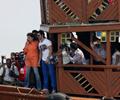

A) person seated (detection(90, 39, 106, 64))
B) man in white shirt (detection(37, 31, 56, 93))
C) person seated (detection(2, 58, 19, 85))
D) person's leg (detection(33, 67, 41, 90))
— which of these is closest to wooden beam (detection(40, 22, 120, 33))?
man in white shirt (detection(37, 31, 56, 93))

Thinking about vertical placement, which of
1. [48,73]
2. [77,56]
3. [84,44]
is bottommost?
[48,73]

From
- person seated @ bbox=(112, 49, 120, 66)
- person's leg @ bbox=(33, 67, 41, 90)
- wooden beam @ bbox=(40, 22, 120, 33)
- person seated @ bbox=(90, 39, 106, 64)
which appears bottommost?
person's leg @ bbox=(33, 67, 41, 90)

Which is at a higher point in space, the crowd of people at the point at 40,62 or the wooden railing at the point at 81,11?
the wooden railing at the point at 81,11

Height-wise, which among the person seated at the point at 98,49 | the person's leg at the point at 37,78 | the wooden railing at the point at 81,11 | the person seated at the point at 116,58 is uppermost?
the wooden railing at the point at 81,11

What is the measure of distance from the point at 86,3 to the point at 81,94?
241cm

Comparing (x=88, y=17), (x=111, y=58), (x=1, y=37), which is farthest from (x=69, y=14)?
(x=1, y=37)

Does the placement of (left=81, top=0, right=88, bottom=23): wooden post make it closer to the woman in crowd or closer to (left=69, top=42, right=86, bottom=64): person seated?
(left=69, top=42, right=86, bottom=64): person seated

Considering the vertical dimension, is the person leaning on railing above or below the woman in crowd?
below

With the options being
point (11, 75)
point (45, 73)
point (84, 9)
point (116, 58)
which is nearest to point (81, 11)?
point (84, 9)

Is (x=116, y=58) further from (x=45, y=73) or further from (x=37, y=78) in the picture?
(x=37, y=78)

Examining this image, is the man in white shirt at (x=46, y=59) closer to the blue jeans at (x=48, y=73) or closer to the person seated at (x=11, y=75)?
the blue jeans at (x=48, y=73)

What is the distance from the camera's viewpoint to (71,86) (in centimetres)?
1756

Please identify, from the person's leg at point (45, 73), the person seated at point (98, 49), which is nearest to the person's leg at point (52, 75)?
the person's leg at point (45, 73)

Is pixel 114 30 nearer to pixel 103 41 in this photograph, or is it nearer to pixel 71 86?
pixel 103 41
